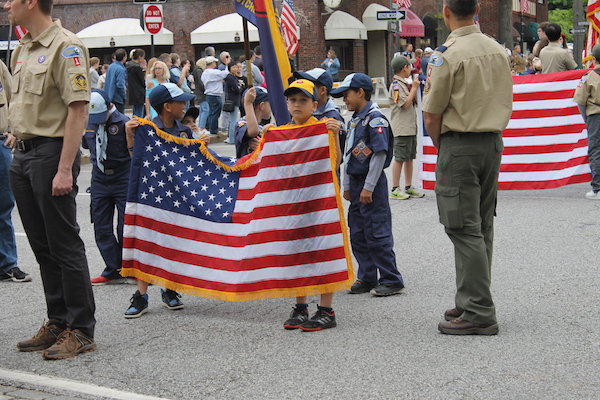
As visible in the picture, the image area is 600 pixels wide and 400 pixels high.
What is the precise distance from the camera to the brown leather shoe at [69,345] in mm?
5074

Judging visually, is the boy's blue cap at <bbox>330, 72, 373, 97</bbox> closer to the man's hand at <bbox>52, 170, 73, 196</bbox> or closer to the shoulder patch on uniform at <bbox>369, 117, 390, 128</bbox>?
the shoulder patch on uniform at <bbox>369, 117, 390, 128</bbox>

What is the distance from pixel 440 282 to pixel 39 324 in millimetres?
3134

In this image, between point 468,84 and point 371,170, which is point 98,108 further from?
point 468,84

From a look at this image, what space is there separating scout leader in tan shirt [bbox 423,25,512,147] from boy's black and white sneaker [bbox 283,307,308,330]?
159 cm

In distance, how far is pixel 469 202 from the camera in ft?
17.1

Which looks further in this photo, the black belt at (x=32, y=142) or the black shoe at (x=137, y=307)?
the black shoe at (x=137, y=307)

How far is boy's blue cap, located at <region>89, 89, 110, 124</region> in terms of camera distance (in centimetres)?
686

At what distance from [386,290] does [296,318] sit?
1.08 meters

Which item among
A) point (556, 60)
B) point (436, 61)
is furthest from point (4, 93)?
point (556, 60)

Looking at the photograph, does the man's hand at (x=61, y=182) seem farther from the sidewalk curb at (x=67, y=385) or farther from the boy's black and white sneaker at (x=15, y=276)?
the boy's black and white sneaker at (x=15, y=276)

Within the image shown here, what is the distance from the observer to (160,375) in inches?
187

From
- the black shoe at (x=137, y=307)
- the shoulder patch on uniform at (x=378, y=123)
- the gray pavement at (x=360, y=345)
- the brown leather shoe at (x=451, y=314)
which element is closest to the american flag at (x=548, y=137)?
the gray pavement at (x=360, y=345)

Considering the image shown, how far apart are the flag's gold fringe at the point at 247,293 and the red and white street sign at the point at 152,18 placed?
13120 mm

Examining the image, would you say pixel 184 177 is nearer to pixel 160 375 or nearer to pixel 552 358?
pixel 160 375
